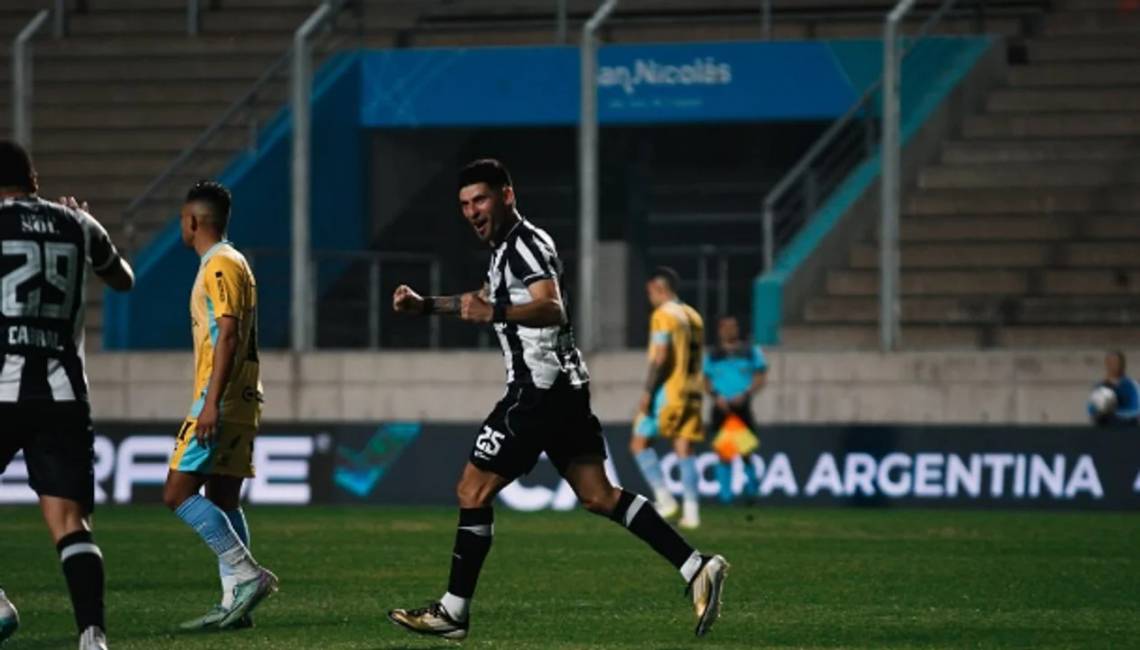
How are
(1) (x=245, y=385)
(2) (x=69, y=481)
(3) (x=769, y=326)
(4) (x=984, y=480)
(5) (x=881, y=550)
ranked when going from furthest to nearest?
(3) (x=769, y=326) → (4) (x=984, y=480) → (5) (x=881, y=550) → (1) (x=245, y=385) → (2) (x=69, y=481)

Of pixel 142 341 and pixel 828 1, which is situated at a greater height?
pixel 828 1

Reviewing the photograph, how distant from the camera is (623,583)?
44.8ft

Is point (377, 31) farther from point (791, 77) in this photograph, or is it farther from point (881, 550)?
point (881, 550)

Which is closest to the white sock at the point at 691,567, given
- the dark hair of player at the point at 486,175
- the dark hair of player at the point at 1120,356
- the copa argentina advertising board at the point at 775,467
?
the dark hair of player at the point at 486,175

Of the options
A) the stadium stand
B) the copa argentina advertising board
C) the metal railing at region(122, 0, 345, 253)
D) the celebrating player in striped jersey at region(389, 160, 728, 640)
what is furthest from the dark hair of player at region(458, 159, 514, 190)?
the stadium stand

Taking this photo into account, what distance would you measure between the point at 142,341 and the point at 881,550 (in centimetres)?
1114

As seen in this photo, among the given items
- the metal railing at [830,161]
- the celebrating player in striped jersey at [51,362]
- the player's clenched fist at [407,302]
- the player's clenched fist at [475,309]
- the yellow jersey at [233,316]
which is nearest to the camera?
the celebrating player in striped jersey at [51,362]

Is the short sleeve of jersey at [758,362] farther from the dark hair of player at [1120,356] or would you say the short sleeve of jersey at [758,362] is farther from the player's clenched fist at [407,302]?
the player's clenched fist at [407,302]

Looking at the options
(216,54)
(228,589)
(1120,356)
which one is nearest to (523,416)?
(228,589)

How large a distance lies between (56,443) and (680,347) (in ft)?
38.4

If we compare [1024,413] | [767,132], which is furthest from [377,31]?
[1024,413]

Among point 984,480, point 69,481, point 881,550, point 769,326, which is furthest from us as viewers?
point 769,326

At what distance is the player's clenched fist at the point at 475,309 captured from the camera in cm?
1005

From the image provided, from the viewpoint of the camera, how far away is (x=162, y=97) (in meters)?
29.7
